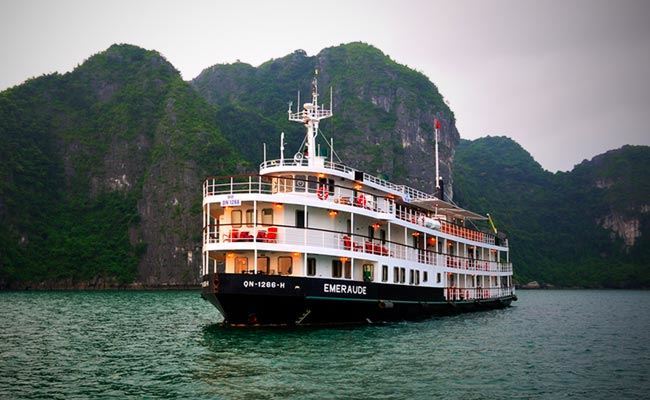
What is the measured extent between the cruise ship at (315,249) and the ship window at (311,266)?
0.17 feet

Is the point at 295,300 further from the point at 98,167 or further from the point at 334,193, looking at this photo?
the point at 98,167

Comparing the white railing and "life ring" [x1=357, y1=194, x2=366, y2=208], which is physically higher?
"life ring" [x1=357, y1=194, x2=366, y2=208]

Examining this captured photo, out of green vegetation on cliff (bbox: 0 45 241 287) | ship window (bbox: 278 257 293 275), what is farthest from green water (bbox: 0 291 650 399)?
green vegetation on cliff (bbox: 0 45 241 287)

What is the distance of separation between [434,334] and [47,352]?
18298mm

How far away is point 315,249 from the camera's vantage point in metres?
32.0

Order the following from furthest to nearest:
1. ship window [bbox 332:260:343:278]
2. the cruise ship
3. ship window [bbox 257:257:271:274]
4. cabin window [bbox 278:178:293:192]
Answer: cabin window [bbox 278:178:293:192], ship window [bbox 332:260:343:278], ship window [bbox 257:257:271:274], the cruise ship

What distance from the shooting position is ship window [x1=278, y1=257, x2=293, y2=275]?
32.8 m

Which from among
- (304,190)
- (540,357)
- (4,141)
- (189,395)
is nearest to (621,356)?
(540,357)

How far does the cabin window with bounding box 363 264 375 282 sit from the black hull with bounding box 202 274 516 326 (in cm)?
80

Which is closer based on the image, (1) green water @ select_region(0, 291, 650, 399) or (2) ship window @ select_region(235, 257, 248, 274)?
(1) green water @ select_region(0, 291, 650, 399)

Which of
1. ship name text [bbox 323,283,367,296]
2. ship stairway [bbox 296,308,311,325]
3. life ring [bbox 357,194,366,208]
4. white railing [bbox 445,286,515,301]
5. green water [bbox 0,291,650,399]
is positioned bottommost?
green water [bbox 0,291,650,399]


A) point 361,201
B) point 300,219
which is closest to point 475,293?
point 361,201

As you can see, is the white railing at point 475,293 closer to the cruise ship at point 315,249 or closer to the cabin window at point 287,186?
the cruise ship at point 315,249

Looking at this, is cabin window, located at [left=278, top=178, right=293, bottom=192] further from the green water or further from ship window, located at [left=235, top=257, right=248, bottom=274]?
the green water
